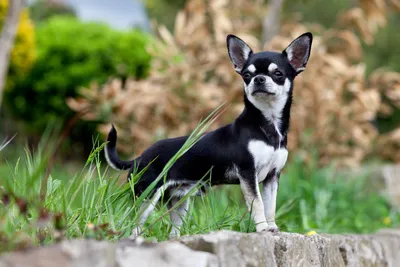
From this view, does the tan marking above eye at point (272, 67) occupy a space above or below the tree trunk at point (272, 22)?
below

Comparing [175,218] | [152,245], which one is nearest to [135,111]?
[175,218]

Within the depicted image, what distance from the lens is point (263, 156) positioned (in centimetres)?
292

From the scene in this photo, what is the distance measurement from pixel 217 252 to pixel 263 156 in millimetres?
753

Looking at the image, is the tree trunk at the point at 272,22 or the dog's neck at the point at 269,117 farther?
the tree trunk at the point at 272,22

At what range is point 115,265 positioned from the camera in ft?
6.23

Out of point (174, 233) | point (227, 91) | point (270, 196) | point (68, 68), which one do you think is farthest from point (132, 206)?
point (68, 68)

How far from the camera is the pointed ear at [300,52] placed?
3168mm

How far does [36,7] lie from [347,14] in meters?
15.3

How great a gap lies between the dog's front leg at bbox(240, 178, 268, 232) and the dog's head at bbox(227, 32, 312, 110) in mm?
411

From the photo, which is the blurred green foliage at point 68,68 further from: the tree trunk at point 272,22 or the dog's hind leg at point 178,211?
the dog's hind leg at point 178,211

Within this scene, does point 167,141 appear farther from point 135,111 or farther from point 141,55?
point 141,55

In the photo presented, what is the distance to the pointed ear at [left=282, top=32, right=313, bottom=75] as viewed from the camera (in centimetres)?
317

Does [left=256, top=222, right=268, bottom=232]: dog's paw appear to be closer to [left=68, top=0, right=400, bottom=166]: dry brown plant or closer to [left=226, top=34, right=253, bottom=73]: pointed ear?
[left=226, top=34, right=253, bottom=73]: pointed ear

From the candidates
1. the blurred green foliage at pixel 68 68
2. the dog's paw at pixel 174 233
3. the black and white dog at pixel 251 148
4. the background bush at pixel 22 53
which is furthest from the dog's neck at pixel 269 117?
the background bush at pixel 22 53
